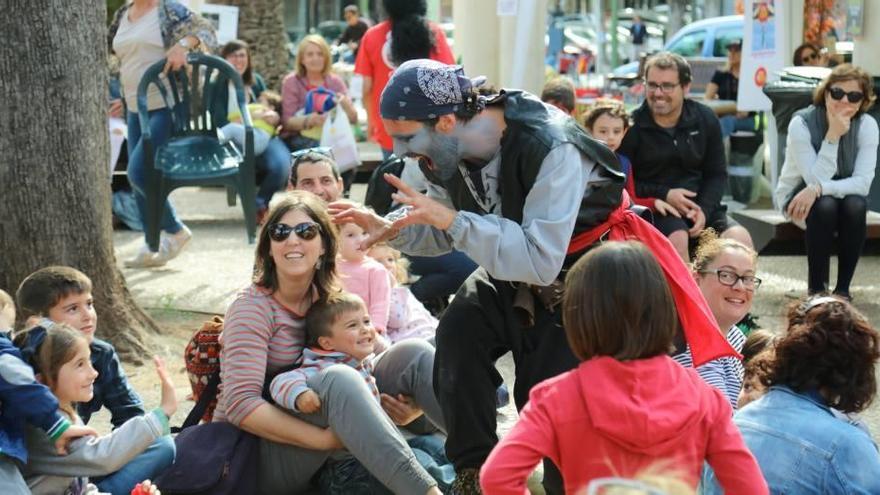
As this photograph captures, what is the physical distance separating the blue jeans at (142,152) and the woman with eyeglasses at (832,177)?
406 centimetres

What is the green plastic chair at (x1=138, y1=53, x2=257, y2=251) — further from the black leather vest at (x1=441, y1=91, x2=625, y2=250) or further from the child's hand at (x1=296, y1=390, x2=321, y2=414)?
the black leather vest at (x1=441, y1=91, x2=625, y2=250)

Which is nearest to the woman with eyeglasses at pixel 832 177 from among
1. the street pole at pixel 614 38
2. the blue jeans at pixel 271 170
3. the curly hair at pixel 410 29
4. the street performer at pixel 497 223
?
the curly hair at pixel 410 29

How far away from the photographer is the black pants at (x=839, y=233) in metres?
7.76

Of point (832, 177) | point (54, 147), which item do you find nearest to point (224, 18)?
point (832, 177)

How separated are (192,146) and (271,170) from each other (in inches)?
57.5

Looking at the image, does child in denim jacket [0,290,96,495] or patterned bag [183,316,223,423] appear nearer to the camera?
child in denim jacket [0,290,96,495]

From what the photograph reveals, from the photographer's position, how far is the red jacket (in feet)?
9.98

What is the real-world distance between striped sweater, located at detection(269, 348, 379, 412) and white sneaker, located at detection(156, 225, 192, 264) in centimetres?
478

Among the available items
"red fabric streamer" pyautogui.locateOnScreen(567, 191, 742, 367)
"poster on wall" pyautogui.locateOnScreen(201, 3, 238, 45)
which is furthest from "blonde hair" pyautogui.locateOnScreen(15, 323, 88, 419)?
"poster on wall" pyautogui.locateOnScreen(201, 3, 238, 45)

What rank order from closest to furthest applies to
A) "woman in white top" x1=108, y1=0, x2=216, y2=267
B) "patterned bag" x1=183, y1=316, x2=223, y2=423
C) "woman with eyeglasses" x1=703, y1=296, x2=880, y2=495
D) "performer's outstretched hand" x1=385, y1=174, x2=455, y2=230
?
"woman with eyeglasses" x1=703, y1=296, x2=880, y2=495 → "performer's outstretched hand" x1=385, y1=174, x2=455, y2=230 → "patterned bag" x1=183, y1=316, x2=223, y2=423 → "woman in white top" x1=108, y1=0, x2=216, y2=267

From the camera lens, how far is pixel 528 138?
4082 millimetres

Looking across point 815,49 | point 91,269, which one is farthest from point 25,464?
point 815,49

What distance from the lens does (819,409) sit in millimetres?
3576

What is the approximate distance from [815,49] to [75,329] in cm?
864
